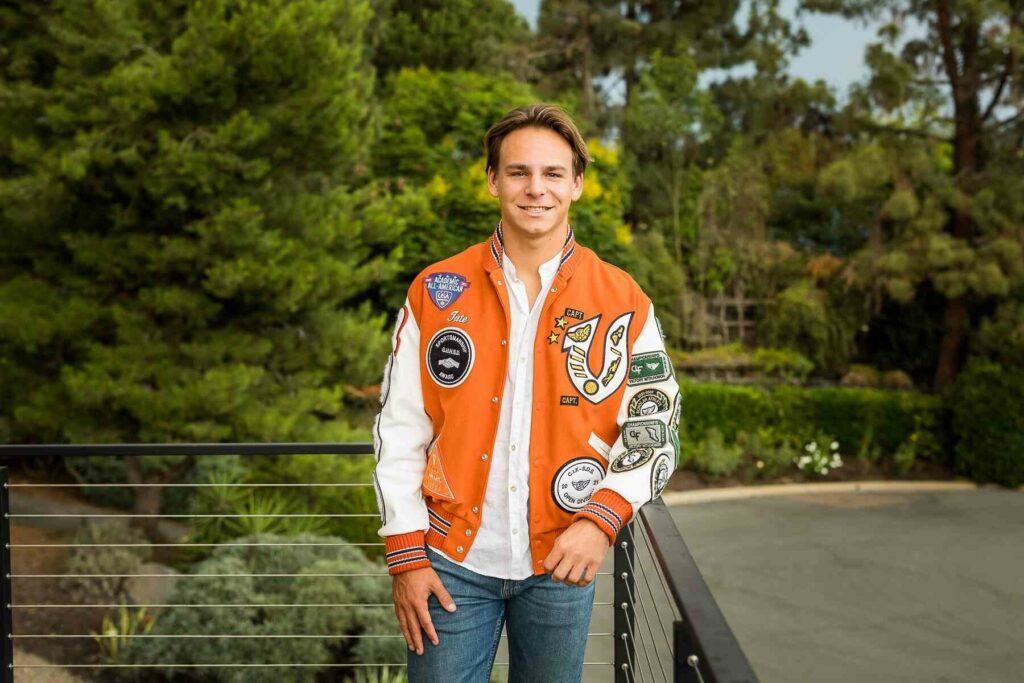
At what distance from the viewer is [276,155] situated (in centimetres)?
817

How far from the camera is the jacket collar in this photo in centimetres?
170

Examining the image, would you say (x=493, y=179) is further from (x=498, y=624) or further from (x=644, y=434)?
(x=498, y=624)

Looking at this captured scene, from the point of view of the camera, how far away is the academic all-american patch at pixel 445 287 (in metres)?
1.72

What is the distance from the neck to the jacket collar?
0.01 m

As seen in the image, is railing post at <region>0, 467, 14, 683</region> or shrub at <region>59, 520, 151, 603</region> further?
shrub at <region>59, 520, 151, 603</region>

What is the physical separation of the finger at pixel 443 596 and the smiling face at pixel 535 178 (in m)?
0.62

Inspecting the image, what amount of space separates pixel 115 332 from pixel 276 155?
2.06m

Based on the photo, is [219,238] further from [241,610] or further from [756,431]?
[756,431]

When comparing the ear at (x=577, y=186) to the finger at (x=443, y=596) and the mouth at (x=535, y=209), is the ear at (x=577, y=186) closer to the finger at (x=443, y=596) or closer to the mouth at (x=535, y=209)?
the mouth at (x=535, y=209)

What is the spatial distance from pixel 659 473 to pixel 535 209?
0.49 meters

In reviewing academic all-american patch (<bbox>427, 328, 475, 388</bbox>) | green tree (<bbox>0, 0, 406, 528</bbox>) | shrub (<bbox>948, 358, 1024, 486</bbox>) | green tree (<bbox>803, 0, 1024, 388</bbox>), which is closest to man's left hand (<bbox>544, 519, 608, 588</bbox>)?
academic all-american patch (<bbox>427, 328, 475, 388</bbox>)

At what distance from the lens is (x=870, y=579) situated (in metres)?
8.56

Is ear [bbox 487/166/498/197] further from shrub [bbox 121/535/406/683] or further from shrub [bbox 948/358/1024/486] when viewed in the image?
shrub [bbox 948/358/1024/486]

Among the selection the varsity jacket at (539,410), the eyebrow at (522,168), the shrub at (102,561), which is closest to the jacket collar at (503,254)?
the varsity jacket at (539,410)
